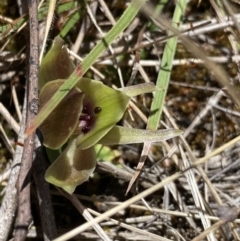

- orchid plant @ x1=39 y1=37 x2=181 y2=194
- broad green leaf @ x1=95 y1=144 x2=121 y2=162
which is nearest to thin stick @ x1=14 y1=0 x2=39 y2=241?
orchid plant @ x1=39 y1=37 x2=181 y2=194

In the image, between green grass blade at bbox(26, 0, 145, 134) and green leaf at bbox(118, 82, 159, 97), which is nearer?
green grass blade at bbox(26, 0, 145, 134)

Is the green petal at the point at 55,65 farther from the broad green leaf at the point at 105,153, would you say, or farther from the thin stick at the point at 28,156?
the broad green leaf at the point at 105,153

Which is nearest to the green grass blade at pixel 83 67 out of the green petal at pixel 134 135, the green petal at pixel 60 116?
the green petal at pixel 60 116

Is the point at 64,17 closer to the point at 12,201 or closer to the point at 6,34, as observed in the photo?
the point at 6,34

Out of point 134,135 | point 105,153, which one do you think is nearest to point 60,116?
point 134,135

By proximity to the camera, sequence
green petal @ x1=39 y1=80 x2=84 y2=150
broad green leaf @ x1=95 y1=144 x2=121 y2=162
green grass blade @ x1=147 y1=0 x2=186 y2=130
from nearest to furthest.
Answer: green petal @ x1=39 y1=80 x2=84 y2=150, green grass blade @ x1=147 y1=0 x2=186 y2=130, broad green leaf @ x1=95 y1=144 x2=121 y2=162

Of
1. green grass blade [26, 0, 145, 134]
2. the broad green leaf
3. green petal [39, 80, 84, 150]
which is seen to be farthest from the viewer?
the broad green leaf

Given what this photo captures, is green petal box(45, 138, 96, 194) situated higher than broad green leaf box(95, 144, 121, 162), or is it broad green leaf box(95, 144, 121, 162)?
green petal box(45, 138, 96, 194)

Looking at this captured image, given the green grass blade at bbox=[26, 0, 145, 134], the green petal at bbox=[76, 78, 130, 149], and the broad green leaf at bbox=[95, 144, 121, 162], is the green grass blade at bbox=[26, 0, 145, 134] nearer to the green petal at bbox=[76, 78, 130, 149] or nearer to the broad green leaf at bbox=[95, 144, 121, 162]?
the green petal at bbox=[76, 78, 130, 149]
